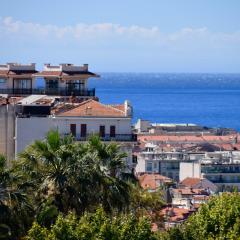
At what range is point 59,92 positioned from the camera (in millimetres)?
61625

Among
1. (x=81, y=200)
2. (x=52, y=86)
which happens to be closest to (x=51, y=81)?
(x=52, y=86)

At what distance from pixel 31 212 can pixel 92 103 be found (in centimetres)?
2029

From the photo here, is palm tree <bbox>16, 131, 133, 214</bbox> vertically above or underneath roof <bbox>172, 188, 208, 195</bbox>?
above

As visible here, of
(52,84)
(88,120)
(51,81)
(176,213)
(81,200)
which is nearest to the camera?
(81,200)

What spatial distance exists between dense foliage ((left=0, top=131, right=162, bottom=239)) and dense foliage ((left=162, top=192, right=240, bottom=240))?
5.86ft

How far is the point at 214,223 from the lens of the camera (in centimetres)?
3575

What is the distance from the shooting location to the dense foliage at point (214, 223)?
108 feet

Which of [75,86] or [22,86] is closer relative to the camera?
[75,86]

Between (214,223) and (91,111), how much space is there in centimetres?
1672

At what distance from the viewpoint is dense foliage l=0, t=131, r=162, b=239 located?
3370cm

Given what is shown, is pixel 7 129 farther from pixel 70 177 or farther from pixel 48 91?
pixel 70 177

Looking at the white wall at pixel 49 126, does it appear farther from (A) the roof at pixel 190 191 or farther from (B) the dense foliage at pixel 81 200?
(A) the roof at pixel 190 191

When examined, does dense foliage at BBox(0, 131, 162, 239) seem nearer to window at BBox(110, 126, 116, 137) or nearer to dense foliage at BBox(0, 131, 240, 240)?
dense foliage at BBox(0, 131, 240, 240)

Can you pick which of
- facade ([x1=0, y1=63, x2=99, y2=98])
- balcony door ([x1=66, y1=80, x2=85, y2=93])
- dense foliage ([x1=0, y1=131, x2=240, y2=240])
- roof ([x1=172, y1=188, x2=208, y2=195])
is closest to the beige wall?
facade ([x1=0, y1=63, x2=99, y2=98])
